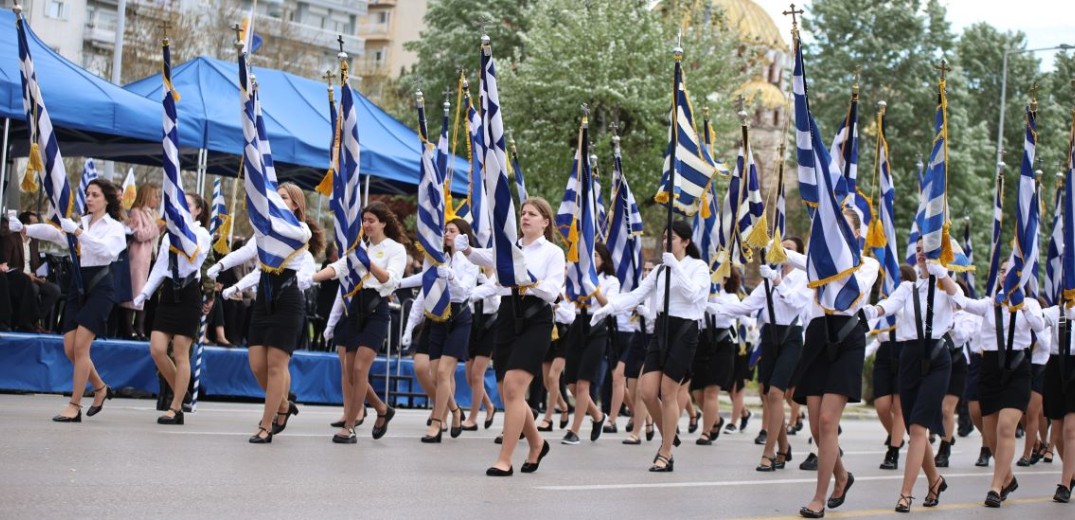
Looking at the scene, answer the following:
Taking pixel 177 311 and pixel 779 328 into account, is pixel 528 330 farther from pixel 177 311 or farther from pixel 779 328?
pixel 779 328

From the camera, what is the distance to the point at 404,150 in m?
24.2

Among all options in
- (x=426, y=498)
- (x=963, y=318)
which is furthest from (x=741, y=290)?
(x=426, y=498)

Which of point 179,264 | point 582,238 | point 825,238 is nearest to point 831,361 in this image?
point 825,238

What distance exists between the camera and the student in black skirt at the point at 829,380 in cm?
1043

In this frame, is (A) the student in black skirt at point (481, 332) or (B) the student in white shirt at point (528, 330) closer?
(B) the student in white shirt at point (528, 330)

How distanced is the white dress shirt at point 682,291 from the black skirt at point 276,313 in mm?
2921

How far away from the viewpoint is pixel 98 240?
13.2 metres

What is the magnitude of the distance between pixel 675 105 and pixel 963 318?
14.4ft

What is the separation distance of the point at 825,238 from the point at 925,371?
60.0 inches

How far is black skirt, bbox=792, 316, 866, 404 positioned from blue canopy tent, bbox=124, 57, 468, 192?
12.4 metres

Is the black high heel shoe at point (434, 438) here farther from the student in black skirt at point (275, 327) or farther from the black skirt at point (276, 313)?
the black skirt at point (276, 313)

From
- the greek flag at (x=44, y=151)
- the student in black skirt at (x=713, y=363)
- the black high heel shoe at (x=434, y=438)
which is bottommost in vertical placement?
the black high heel shoe at (x=434, y=438)

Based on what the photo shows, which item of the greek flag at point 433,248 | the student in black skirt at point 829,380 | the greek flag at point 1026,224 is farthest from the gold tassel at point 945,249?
the greek flag at point 433,248

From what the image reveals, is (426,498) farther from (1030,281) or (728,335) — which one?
(728,335)
